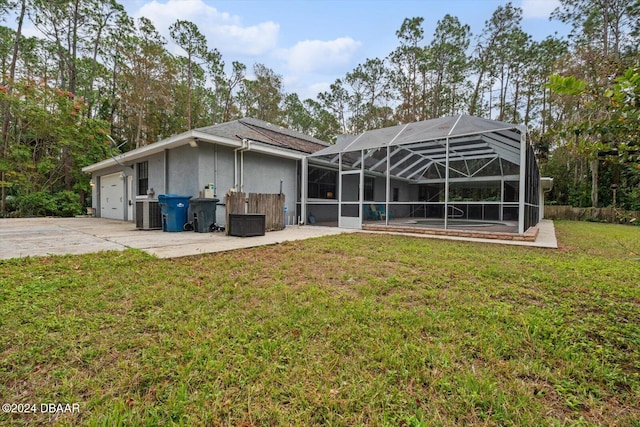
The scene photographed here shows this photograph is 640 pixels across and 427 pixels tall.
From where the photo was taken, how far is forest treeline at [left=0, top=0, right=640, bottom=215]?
13797mm

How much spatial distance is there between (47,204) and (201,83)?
11975mm

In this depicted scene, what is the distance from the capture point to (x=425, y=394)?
1.46m

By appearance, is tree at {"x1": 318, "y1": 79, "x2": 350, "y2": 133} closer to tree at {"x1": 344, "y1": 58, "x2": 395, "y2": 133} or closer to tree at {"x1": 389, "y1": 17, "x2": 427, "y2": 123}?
tree at {"x1": 344, "y1": 58, "x2": 395, "y2": 133}

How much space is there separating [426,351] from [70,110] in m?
19.1

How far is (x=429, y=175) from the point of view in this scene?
1622 cm

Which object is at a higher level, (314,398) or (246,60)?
(246,60)

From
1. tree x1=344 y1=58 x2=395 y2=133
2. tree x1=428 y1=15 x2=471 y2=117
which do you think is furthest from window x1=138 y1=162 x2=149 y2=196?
tree x1=428 y1=15 x2=471 y2=117

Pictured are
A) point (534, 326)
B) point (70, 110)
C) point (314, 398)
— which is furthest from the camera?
point (70, 110)

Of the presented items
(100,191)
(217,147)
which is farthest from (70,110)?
(217,147)

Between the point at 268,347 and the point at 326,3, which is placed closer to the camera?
the point at 268,347

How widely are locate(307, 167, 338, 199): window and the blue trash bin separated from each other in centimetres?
483

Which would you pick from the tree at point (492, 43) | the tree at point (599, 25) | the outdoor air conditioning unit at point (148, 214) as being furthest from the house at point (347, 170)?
the tree at point (492, 43)

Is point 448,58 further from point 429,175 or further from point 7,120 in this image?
point 7,120

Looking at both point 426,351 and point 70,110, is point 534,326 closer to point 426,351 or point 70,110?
point 426,351
